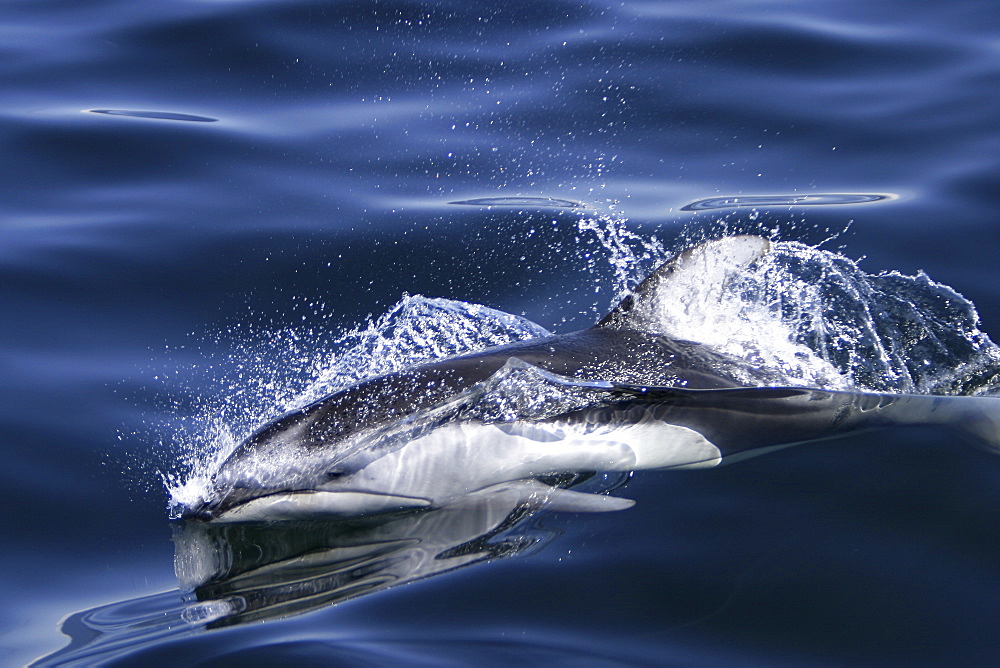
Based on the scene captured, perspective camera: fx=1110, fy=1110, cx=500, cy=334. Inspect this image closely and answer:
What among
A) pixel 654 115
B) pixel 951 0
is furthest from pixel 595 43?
pixel 951 0

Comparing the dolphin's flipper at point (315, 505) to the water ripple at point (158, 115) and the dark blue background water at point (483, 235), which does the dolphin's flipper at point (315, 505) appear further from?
the water ripple at point (158, 115)

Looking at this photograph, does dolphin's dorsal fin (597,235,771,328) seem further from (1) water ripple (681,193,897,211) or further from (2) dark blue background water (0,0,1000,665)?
(1) water ripple (681,193,897,211)

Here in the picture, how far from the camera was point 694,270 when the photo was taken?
17.8ft

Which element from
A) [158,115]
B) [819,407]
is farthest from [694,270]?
[158,115]

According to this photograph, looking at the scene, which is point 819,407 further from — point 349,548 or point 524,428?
point 349,548

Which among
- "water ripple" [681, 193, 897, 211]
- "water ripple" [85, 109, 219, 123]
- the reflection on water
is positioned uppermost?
"water ripple" [85, 109, 219, 123]

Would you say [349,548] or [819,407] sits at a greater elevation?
[819,407]

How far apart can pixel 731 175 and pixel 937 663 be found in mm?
5105

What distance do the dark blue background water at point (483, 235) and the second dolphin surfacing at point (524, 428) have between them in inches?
7.9

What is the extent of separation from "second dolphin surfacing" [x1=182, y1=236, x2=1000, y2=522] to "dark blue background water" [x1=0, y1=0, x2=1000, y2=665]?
20 cm

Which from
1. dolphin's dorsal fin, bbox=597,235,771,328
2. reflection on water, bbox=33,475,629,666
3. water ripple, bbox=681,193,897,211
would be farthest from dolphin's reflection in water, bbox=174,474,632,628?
water ripple, bbox=681,193,897,211

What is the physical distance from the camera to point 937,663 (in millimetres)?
3309

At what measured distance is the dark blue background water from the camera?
11.9 ft

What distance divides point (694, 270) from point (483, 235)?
6.77ft
